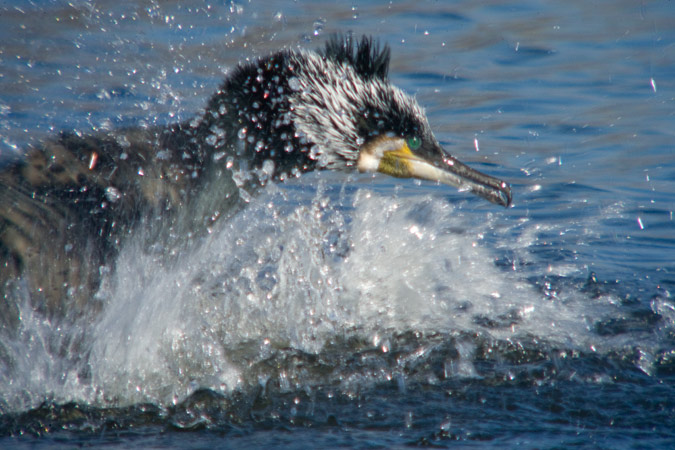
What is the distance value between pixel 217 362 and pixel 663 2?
21.4ft

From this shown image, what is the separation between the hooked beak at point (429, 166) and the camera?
457 centimetres

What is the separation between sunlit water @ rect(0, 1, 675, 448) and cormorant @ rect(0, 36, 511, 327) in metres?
0.15

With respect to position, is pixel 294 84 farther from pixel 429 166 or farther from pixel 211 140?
pixel 429 166

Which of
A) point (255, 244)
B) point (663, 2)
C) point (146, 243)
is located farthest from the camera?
point (663, 2)

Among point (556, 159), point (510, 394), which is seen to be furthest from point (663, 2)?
point (510, 394)

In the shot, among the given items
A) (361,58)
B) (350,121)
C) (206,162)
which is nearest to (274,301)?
(206,162)

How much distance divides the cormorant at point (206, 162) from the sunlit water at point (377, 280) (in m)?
0.15

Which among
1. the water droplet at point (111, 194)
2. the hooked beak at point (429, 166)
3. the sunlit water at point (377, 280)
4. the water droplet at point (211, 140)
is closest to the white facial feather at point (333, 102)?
the hooked beak at point (429, 166)

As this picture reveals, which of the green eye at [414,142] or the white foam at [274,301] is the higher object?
the green eye at [414,142]

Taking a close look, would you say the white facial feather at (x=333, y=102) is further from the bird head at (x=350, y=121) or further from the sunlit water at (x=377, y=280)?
the sunlit water at (x=377, y=280)

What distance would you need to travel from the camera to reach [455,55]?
7.86 m

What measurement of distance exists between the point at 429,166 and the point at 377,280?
2.39ft

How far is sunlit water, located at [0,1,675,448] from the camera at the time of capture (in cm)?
328

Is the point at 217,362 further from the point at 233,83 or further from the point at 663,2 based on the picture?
the point at 663,2
